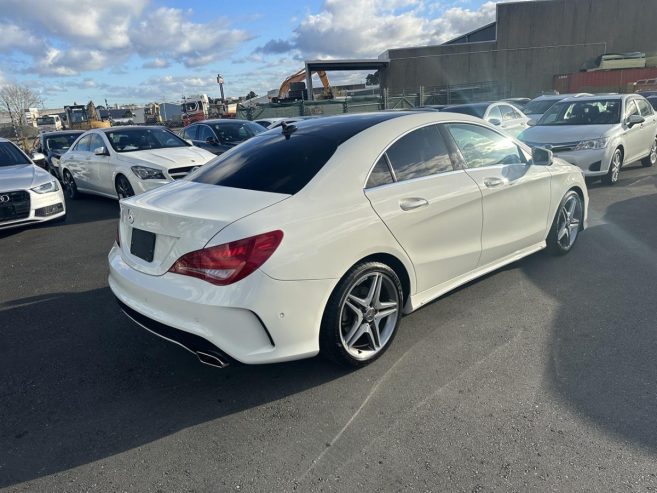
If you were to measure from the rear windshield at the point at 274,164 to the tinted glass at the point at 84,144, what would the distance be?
7612 millimetres

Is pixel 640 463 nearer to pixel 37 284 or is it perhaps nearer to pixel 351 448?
pixel 351 448

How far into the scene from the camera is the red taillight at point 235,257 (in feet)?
8.48

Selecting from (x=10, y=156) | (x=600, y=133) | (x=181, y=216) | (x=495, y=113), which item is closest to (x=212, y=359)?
(x=181, y=216)

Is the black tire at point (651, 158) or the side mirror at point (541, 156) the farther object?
the black tire at point (651, 158)

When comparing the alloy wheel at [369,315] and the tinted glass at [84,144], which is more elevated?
the tinted glass at [84,144]

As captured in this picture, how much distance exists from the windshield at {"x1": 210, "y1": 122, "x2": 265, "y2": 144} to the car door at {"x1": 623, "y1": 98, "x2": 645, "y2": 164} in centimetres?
793

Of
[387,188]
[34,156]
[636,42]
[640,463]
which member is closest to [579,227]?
[387,188]

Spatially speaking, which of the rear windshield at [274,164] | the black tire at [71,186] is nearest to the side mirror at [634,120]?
the rear windshield at [274,164]

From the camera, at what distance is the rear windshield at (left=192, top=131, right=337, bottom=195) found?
3.11 meters

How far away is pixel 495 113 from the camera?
42.3 ft

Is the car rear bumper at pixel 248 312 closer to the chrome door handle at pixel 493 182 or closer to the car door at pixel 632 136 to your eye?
the chrome door handle at pixel 493 182

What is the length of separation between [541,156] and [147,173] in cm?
639

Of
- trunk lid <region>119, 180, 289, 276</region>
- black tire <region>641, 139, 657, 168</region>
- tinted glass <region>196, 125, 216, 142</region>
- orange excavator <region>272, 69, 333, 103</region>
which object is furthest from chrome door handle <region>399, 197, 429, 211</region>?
orange excavator <region>272, 69, 333, 103</region>

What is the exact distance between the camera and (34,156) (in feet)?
28.3
